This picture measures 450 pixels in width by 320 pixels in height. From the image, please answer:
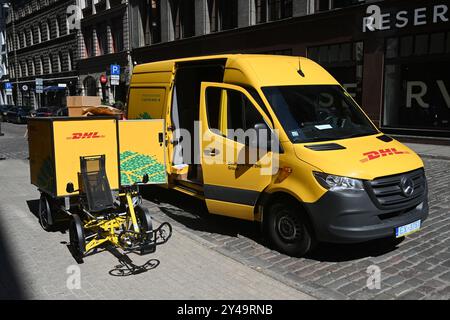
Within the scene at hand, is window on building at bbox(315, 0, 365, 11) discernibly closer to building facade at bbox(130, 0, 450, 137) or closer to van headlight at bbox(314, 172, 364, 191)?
building facade at bbox(130, 0, 450, 137)

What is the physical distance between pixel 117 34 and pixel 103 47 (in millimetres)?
3182

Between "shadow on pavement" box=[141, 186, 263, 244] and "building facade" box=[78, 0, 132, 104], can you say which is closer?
"shadow on pavement" box=[141, 186, 263, 244]

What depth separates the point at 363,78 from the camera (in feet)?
58.3

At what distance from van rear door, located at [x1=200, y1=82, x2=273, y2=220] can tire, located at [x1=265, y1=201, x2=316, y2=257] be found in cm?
35

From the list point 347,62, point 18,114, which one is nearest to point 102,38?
point 18,114

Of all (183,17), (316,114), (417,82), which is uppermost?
(183,17)

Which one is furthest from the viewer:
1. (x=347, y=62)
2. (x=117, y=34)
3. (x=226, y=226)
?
(x=117, y=34)

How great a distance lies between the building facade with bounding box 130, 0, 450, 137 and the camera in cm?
1574

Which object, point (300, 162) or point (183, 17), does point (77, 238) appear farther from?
point (183, 17)

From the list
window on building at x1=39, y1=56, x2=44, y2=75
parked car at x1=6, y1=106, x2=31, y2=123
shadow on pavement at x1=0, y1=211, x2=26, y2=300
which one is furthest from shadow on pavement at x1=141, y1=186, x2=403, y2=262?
window on building at x1=39, y1=56, x2=44, y2=75

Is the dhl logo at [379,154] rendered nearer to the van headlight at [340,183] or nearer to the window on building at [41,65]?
the van headlight at [340,183]

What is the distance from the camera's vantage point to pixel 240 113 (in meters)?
6.14
